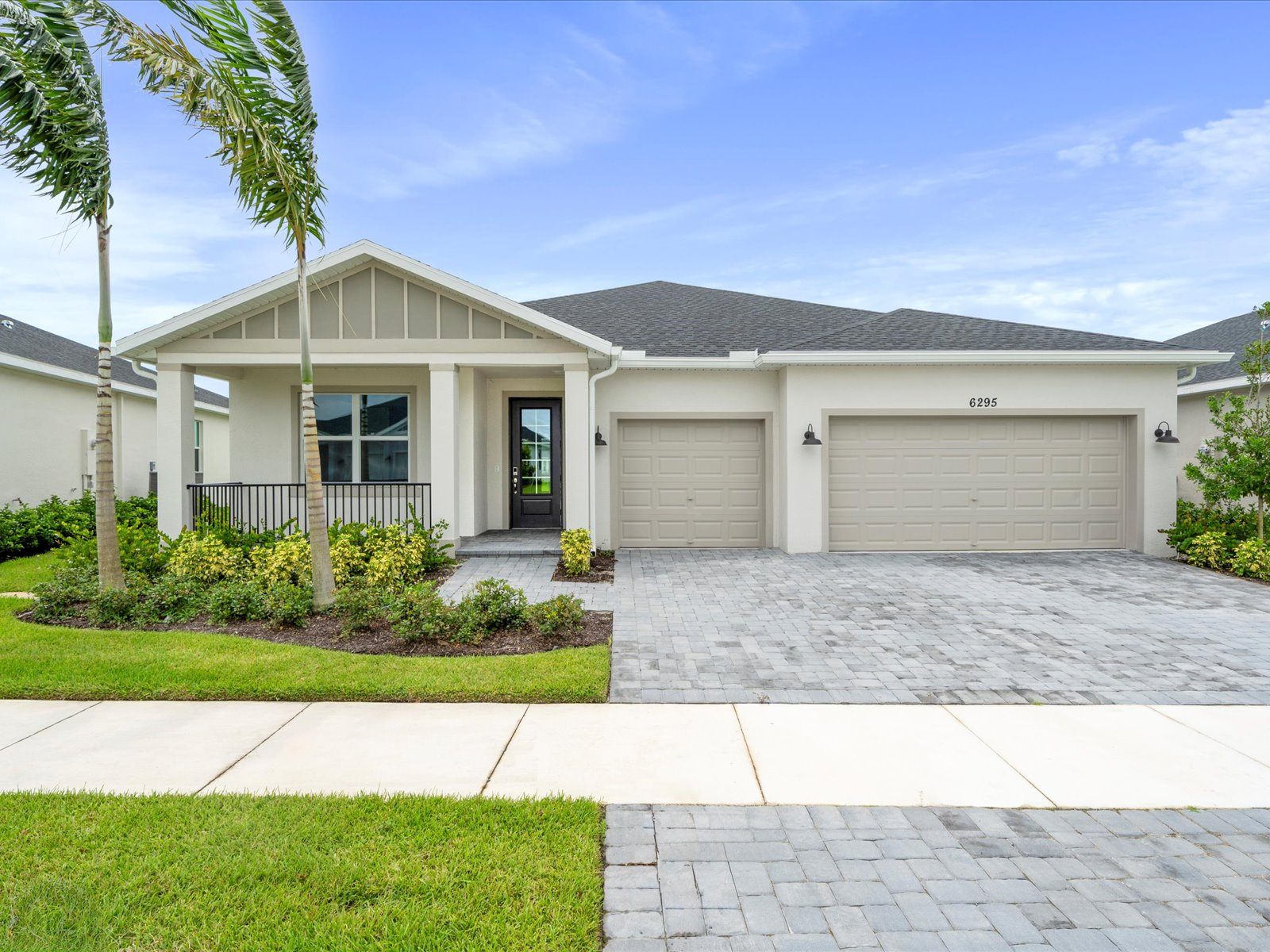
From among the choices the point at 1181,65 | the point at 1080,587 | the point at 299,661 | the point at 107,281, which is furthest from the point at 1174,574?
the point at 107,281

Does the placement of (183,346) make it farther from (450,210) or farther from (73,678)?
(450,210)

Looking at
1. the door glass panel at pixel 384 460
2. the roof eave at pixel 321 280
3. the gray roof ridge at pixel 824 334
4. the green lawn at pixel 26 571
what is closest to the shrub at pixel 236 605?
the green lawn at pixel 26 571

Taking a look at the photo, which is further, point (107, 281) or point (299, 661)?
point (107, 281)

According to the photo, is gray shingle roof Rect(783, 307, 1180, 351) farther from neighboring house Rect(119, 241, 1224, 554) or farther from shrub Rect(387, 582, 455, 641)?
shrub Rect(387, 582, 455, 641)

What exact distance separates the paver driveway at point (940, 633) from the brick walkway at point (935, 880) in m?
1.64

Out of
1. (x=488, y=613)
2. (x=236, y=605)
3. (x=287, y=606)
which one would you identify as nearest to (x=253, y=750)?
(x=488, y=613)

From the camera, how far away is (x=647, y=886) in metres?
2.60

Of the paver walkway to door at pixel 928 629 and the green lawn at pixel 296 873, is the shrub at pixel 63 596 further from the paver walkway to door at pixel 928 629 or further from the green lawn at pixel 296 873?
the green lawn at pixel 296 873

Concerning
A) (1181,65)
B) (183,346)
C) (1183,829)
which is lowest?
(1183,829)

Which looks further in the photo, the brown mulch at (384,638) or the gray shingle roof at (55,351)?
the gray shingle roof at (55,351)

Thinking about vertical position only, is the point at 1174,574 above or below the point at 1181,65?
below

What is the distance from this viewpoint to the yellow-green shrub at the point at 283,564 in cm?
822

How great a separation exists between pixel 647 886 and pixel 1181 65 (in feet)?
53.8

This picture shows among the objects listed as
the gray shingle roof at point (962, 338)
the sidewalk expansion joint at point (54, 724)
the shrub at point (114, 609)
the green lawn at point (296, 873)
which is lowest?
the sidewalk expansion joint at point (54, 724)
